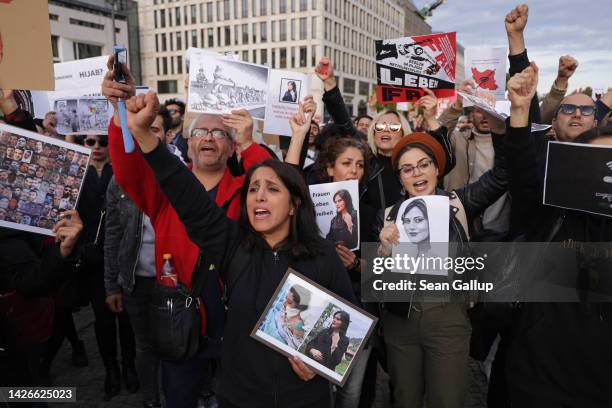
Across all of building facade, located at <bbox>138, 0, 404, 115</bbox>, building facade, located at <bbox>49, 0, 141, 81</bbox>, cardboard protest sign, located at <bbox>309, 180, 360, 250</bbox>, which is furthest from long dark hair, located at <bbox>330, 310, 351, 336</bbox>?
building facade, located at <bbox>138, 0, 404, 115</bbox>

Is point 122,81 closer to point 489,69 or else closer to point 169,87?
point 489,69

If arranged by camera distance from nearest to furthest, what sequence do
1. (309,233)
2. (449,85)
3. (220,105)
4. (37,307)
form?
(309,233)
(37,307)
(220,105)
(449,85)

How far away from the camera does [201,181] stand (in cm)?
271

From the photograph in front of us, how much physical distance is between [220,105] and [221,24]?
6543 cm

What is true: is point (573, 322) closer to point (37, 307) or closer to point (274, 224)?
point (274, 224)

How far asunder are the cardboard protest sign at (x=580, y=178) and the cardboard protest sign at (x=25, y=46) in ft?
8.26

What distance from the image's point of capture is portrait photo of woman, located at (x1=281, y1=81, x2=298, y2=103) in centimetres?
411

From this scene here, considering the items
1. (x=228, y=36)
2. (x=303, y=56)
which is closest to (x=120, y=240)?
(x=303, y=56)

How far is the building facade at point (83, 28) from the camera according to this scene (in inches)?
1882

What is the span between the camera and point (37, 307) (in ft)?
8.13

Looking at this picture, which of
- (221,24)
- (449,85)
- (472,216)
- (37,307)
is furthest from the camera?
(221,24)

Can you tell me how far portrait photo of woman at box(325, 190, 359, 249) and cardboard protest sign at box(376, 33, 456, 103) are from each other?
189cm

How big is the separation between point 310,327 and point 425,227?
0.90 metres

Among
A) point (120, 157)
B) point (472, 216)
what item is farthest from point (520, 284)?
point (120, 157)
